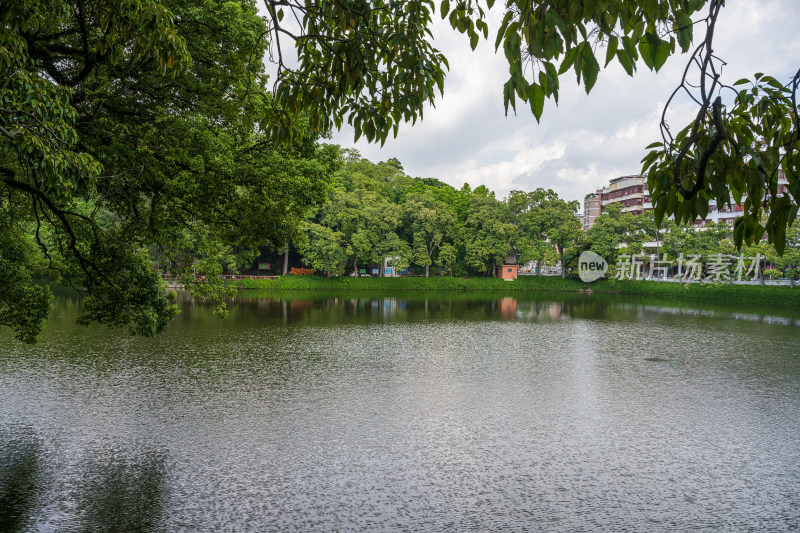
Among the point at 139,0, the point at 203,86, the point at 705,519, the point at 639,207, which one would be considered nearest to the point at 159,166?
the point at 203,86

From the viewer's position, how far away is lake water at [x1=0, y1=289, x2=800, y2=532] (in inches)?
292

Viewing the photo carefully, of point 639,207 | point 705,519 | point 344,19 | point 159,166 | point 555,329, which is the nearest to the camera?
point 344,19

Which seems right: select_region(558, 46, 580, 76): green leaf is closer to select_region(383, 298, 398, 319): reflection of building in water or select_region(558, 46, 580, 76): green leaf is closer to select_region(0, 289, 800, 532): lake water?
select_region(0, 289, 800, 532): lake water

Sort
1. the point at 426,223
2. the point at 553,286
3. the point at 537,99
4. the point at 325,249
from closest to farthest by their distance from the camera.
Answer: the point at 537,99
the point at 325,249
the point at 426,223
the point at 553,286

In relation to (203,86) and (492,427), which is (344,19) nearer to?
(203,86)

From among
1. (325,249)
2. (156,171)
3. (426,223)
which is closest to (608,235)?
(426,223)

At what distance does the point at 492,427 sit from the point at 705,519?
173 inches

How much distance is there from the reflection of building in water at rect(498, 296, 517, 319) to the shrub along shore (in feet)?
35.5

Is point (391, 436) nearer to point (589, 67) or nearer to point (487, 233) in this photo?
point (589, 67)

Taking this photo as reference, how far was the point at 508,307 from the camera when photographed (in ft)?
127

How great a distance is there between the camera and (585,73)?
2.20 metres

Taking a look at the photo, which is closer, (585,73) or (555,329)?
(585,73)

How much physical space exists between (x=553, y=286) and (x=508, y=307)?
2325 centimetres

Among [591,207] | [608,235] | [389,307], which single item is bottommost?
[389,307]
